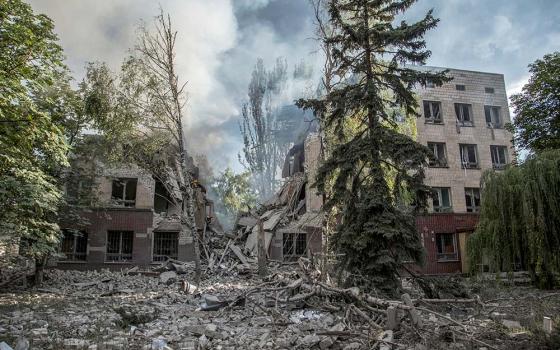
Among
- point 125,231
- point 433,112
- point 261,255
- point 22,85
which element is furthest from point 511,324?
point 433,112

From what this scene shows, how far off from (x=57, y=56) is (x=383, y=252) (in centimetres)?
1026

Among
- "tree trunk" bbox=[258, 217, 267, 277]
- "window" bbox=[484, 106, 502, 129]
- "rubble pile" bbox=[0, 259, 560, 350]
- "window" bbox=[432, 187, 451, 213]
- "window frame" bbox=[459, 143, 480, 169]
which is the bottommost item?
"rubble pile" bbox=[0, 259, 560, 350]

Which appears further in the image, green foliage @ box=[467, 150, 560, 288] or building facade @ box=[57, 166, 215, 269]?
building facade @ box=[57, 166, 215, 269]

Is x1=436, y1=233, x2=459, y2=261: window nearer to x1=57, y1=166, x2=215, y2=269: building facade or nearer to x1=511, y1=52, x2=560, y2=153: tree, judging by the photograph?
x1=511, y1=52, x2=560, y2=153: tree

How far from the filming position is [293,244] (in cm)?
2645

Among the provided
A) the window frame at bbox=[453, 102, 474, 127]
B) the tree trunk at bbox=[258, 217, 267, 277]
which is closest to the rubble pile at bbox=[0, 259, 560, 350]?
the tree trunk at bbox=[258, 217, 267, 277]

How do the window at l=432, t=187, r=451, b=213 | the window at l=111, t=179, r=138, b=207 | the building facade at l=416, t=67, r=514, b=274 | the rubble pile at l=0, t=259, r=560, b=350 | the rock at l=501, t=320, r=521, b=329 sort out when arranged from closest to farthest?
the rubble pile at l=0, t=259, r=560, b=350 < the rock at l=501, t=320, r=521, b=329 < the window at l=111, t=179, r=138, b=207 < the building facade at l=416, t=67, r=514, b=274 < the window at l=432, t=187, r=451, b=213

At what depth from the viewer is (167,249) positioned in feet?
79.4

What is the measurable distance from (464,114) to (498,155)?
385 centimetres

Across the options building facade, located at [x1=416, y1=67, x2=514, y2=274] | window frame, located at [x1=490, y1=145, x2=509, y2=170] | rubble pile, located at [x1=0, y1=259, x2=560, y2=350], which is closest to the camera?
rubble pile, located at [x1=0, y1=259, x2=560, y2=350]

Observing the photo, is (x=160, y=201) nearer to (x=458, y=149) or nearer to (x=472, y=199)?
(x=458, y=149)

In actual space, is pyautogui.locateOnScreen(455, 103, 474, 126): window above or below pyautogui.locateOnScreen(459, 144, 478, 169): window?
above

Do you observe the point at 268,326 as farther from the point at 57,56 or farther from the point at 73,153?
the point at 73,153

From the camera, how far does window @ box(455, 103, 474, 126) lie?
2738 cm
